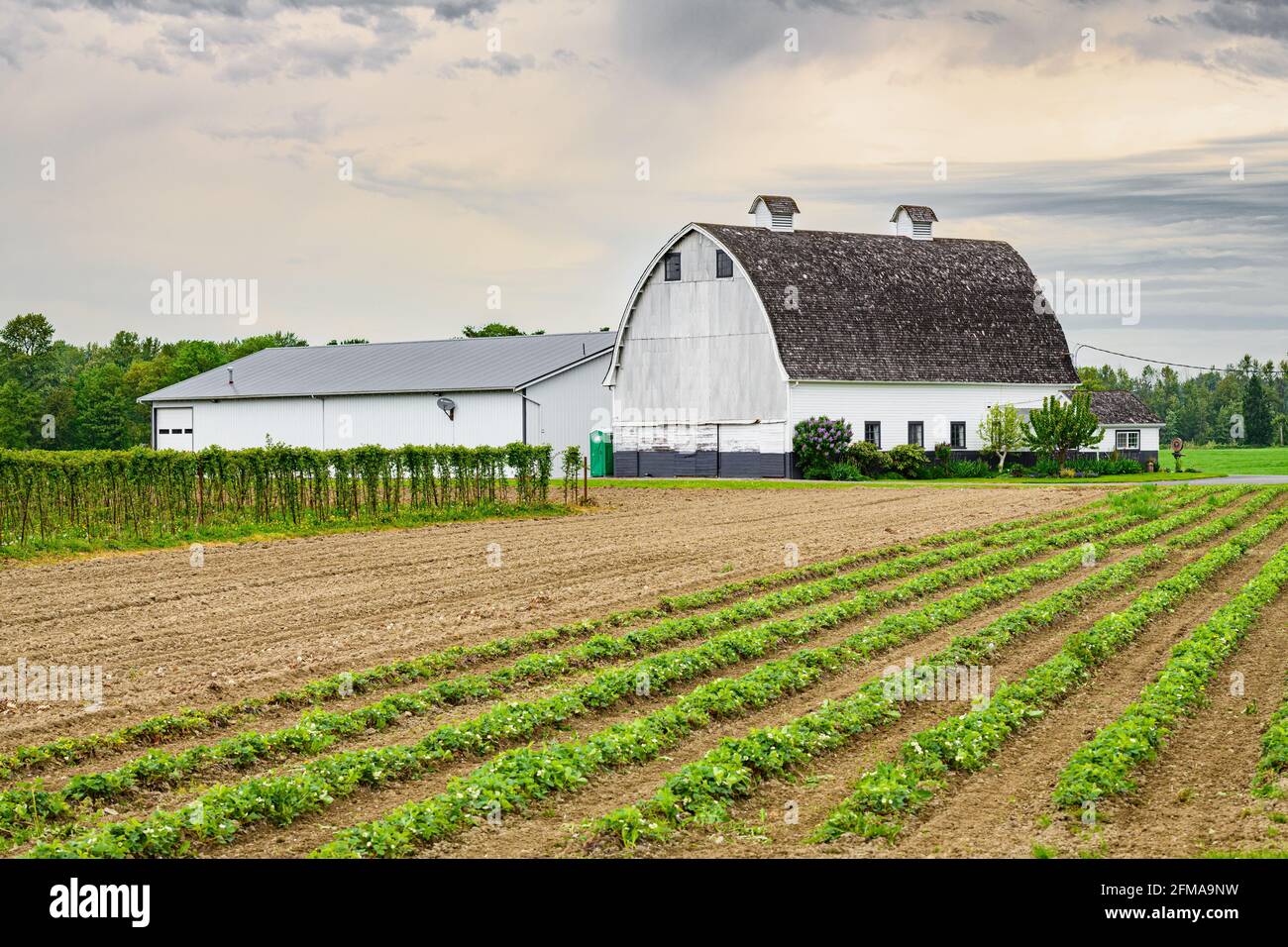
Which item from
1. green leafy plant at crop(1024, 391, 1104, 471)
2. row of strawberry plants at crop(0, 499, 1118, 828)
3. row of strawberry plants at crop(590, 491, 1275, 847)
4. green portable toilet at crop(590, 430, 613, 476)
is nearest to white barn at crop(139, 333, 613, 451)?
green portable toilet at crop(590, 430, 613, 476)

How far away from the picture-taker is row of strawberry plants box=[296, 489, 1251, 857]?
8.28 m

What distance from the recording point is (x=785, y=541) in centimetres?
2692

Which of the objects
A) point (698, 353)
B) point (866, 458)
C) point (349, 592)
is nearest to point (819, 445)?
point (866, 458)

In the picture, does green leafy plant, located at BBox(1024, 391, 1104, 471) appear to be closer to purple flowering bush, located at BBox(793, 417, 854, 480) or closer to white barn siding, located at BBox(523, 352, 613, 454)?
purple flowering bush, located at BBox(793, 417, 854, 480)

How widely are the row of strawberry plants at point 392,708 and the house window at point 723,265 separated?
3622 cm

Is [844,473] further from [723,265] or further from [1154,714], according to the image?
[1154,714]

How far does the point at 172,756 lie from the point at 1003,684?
7312 millimetres

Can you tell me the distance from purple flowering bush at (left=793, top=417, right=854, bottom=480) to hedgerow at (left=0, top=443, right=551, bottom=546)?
1644 cm

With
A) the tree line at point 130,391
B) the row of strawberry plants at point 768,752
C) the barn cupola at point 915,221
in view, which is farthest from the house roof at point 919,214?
the row of strawberry plants at point 768,752

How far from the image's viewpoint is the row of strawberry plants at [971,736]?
28.9 feet

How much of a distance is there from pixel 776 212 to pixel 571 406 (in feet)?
41.1

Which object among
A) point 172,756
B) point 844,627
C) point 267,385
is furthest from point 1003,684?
point 267,385

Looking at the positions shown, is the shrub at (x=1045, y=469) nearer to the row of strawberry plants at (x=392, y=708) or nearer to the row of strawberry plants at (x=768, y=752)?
the row of strawberry plants at (x=392, y=708)

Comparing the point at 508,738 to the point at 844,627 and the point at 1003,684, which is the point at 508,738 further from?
the point at 844,627
